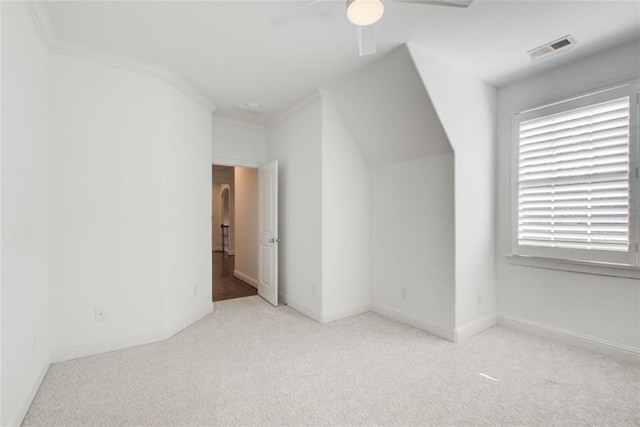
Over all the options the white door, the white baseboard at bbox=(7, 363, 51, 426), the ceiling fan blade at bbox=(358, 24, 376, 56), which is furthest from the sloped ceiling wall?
the white baseboard at bbox=(7, 363, 51, 426)

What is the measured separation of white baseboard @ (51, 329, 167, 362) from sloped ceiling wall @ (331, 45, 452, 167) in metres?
3.07

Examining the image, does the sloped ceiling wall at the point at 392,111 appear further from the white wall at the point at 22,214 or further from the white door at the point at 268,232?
the white wall at the point at 22,214

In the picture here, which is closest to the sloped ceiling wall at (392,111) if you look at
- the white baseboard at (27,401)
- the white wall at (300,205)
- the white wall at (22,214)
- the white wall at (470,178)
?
the white wall at (470,178)

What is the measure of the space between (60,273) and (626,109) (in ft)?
16.4

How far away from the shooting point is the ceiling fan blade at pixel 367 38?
194 cm

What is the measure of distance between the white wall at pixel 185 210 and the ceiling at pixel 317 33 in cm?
48

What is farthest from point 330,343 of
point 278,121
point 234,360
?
point 278,121

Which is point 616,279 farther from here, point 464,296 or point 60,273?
point 60,273

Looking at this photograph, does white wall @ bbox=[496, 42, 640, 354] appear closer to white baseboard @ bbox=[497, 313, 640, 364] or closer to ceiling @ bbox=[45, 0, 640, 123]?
white baseboard @ bbox=[497, 313, 640, 364]

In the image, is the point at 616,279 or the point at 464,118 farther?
the point at 464,118

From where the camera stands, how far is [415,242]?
10.9 feet

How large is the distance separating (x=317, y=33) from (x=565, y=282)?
3.22 meters

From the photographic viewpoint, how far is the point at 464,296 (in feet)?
9.84

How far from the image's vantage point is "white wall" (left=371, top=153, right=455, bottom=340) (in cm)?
300
